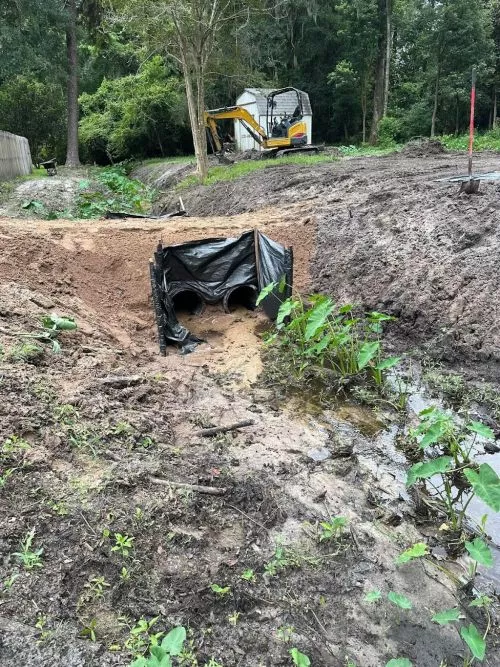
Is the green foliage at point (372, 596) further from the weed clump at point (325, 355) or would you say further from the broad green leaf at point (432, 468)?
the weed clump at point (325, 355)

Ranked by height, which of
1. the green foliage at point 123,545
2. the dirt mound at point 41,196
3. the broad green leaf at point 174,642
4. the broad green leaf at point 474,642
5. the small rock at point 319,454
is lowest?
the small rock at point 319,454

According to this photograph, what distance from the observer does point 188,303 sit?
24.7 ft

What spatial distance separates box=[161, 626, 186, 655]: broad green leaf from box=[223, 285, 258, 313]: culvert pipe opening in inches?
211

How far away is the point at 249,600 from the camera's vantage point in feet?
8.65

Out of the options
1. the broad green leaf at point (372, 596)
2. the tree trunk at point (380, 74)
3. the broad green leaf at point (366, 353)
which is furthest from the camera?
the tree trunk at point (380, 74)

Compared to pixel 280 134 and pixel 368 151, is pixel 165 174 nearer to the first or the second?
pixel 280 134

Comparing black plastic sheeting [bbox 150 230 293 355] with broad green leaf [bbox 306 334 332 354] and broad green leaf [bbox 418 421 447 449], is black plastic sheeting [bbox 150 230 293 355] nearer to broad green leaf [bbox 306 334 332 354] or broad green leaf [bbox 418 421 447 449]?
broad green leaf [bbox 306 334 332 354]

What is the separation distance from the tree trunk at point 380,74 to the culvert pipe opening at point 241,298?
22.3 m

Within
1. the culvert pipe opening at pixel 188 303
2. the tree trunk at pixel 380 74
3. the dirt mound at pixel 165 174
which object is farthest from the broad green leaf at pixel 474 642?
the tree trunk at pixel 380 74

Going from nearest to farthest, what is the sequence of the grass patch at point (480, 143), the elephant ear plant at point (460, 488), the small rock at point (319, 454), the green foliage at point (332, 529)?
the elephant ear plant at point (460, 488)
the green foliage at point (332, 529)
the small rock at point (319, 454)
the grass patch at point (480, 143)

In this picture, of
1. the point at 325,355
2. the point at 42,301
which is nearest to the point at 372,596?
the point at 325,355

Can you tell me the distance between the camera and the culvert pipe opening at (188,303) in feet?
24.1

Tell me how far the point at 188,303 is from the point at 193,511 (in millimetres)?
4677

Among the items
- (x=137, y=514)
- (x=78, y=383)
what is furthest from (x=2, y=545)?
(x=78, y=383)
